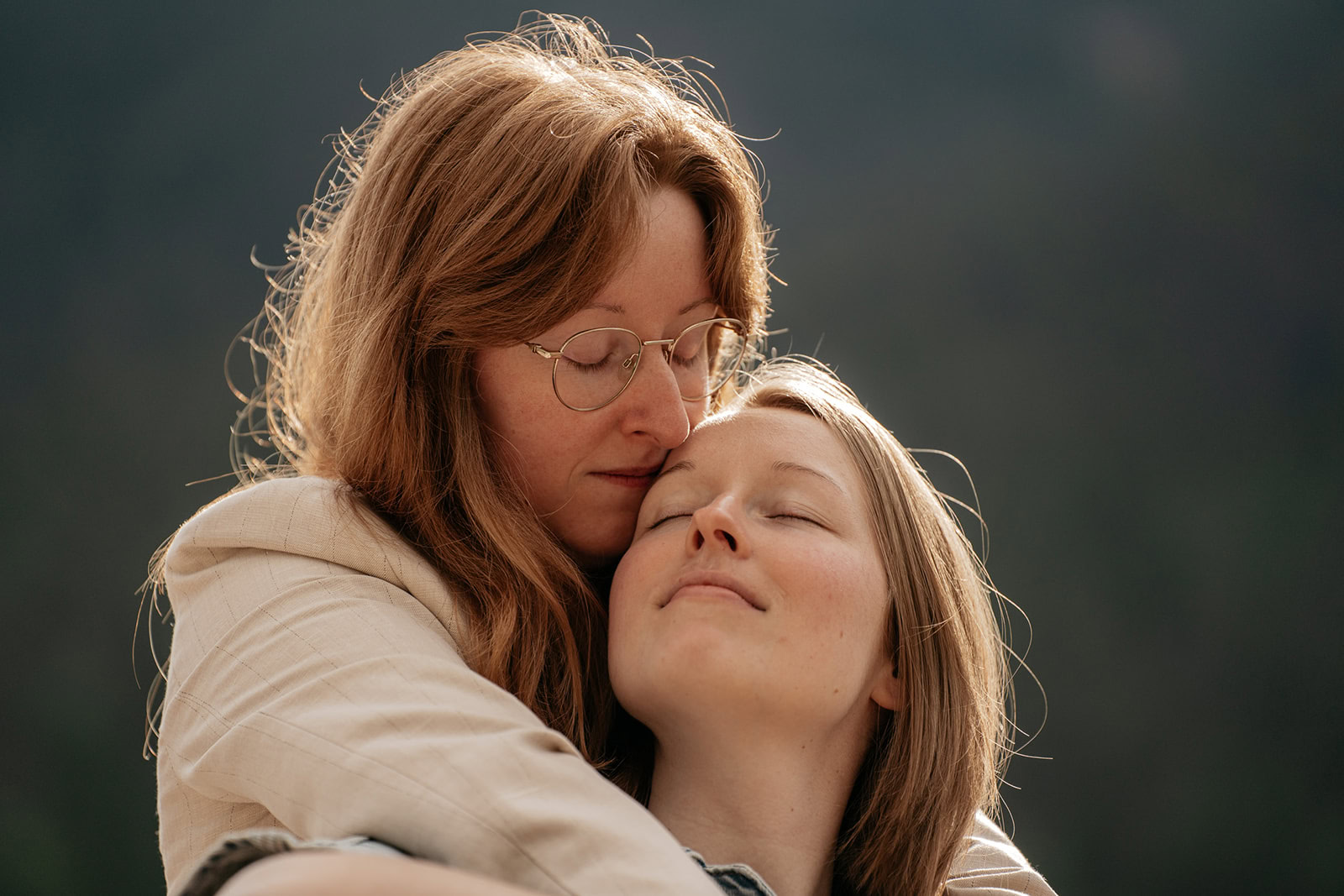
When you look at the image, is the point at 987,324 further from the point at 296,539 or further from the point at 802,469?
the point at 296,539

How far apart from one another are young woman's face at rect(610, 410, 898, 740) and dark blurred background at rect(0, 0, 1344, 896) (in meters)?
2.57

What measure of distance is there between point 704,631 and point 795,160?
10.0 ft

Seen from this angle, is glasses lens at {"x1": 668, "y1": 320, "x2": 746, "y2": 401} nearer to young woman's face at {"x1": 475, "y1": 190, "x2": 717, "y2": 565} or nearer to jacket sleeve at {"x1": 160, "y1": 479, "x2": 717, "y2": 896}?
young woman's face at {"x1": 475, "y1": 190, "x2": 717, "y2": 565}

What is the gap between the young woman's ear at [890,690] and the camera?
150 cm

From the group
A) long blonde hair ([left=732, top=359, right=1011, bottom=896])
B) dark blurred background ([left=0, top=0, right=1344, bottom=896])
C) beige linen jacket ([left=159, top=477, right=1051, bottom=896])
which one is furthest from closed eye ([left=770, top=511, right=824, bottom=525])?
dark blurred background ([left=0, top=0, right=1344, bottom=896])

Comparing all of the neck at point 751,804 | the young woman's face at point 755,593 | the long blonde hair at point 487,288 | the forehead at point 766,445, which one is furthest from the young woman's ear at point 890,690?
the long blonde hair at point 487,288

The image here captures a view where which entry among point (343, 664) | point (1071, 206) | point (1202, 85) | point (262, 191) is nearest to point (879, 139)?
point (1071, 206)

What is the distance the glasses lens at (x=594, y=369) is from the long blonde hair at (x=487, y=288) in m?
0.05

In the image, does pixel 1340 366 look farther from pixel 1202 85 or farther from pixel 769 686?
pixel 769 686

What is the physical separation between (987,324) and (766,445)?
281 centimetres

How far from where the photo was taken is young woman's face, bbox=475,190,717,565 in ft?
4.89

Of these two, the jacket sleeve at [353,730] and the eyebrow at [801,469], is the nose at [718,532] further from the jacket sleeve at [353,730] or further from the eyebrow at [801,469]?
the jacket sleeve at [353,730]

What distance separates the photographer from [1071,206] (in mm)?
4094

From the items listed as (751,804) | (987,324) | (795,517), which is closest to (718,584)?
(795,517)
